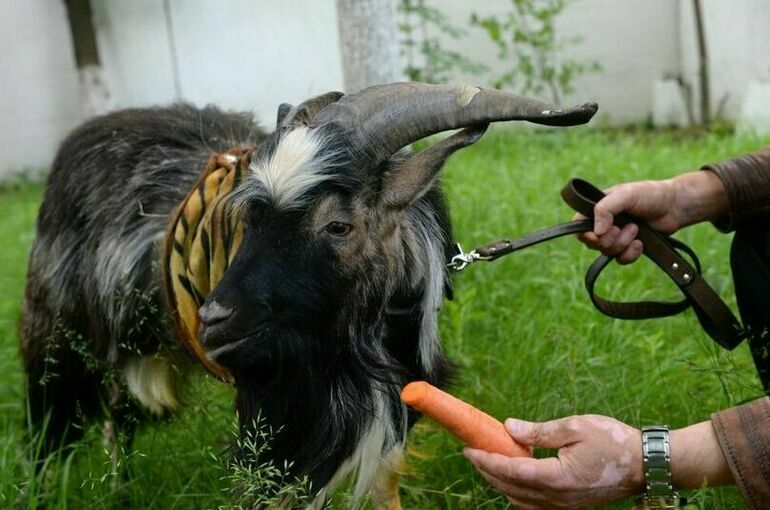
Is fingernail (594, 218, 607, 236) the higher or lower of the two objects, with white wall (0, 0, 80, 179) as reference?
higher

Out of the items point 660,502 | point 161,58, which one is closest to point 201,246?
point 660,502

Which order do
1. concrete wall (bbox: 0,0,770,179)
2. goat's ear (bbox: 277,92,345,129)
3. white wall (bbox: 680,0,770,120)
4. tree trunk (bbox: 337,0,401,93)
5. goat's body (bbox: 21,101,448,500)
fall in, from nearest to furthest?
goat's ear (bbox: 277,92,345,129) < goat's body (bbox: 21,101,448,500) < tree trunk (bbox: 337,0,401,93) < white wall (bbox: 680,0,770,120) < concrete wall (bbox: 0,0,770,179)

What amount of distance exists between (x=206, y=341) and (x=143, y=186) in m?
1.33

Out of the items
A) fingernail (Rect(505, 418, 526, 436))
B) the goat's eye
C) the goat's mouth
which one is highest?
the goat's eye

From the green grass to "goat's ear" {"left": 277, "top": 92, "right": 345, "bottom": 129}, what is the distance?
2.34 ft

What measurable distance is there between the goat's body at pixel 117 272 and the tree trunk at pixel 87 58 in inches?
348

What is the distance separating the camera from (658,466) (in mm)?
2088

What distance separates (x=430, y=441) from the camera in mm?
3275

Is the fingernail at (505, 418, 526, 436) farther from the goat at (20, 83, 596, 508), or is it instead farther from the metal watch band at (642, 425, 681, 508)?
the goat at (20, 83, 596, 508)

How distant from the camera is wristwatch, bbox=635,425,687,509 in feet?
6.84

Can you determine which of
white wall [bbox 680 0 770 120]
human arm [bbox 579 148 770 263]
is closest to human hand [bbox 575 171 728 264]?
human arm [bbox 579 148 770 263]

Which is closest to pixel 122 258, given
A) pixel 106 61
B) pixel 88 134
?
pixel 88 134

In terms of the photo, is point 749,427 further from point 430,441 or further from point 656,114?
point 656,114

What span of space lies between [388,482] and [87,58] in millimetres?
10476
